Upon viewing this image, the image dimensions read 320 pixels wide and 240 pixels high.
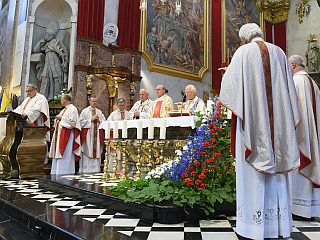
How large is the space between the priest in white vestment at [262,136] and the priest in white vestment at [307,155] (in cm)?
73

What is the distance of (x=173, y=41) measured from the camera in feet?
39.3

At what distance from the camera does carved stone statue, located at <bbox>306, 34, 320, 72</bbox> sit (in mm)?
14038

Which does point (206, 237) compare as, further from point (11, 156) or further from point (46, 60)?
point (46, 60)

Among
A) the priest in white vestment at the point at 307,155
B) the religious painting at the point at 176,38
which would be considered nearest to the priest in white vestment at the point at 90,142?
the religious painting at the point at 176,38

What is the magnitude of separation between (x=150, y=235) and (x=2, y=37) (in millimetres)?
11641

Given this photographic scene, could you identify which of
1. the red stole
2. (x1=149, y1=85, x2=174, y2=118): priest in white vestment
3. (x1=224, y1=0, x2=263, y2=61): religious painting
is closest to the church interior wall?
(x1=224, y1=0, x2=263, y2=61): religious painting

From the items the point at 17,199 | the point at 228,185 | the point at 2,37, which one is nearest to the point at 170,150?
the point at 228,185

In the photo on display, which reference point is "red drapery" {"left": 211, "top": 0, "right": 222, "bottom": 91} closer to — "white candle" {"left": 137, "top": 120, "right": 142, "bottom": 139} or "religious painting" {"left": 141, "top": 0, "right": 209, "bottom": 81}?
"religious painting" {"left": 141, "top": 0, "right": 209, "bottom": 81}

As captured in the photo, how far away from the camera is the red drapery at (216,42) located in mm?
13305

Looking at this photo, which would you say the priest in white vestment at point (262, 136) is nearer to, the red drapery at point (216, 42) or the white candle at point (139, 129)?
the white candle at point (139, 129)

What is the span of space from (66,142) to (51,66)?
3637mm

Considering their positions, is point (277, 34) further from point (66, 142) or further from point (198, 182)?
point (198, 182)

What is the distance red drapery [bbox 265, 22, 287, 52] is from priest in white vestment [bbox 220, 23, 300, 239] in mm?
14580

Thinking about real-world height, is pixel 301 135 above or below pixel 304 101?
below
